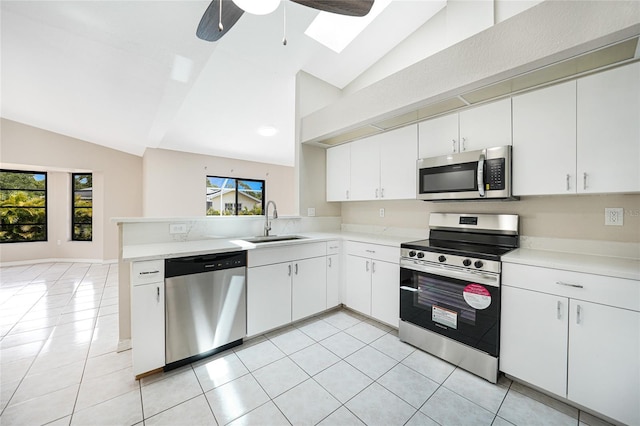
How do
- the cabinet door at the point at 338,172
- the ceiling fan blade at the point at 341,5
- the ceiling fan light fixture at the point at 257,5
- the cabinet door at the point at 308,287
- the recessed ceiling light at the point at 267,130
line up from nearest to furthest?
1. the ceiling fan light fixture at the point at 257,5
2. the ceiling fan blade at the point at 341,5
3. the cabinet door at the point at 308,287
4. the cabinet door at the point at 338,172
5. the recessed ceiling light at the point at 267,130

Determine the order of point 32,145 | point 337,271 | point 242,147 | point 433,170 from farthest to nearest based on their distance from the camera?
point 242,147
point 32,145
point 337,271
point 433,170

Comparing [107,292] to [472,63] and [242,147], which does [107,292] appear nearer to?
[242,147]

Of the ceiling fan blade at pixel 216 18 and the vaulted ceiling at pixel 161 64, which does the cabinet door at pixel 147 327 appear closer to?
the ceiling fan blade at pixel 216 18

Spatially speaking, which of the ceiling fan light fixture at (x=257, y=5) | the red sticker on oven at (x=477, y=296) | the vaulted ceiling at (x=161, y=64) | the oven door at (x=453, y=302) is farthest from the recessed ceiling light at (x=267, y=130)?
the red sticker on oven at (x=477, y=296)

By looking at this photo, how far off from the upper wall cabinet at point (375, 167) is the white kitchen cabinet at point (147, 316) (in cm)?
225

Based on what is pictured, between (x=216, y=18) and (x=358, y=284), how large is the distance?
104 inches

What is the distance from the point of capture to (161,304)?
1844 mm

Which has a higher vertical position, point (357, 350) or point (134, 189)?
point (134, 189)

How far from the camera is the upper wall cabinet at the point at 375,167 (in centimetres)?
267

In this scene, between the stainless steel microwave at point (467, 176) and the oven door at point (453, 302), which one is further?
the stainless steel microwave at point (467, 176)

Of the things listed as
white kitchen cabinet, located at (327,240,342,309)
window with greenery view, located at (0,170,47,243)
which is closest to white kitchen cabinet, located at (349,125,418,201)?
white kitchen cabinet, located at (327,240,342,309)

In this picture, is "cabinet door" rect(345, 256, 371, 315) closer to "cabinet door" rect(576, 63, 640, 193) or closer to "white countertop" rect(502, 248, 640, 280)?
"white countertop" rect(502, 248, 640, 280)

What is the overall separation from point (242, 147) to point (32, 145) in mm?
4293

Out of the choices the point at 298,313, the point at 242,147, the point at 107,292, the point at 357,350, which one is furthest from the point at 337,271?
the point at 242,147
